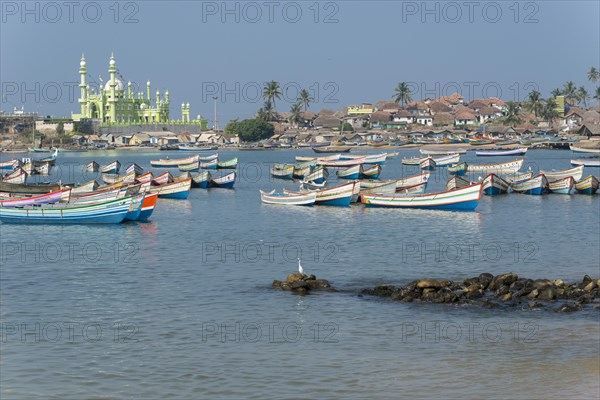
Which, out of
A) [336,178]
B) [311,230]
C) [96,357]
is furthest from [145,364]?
[336,178]

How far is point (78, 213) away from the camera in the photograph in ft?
141

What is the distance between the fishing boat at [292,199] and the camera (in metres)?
52.7

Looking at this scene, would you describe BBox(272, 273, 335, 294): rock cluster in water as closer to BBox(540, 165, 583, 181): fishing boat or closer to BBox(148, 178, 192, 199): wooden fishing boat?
BBox(148, 178, 192, 199): wooden fishing boat

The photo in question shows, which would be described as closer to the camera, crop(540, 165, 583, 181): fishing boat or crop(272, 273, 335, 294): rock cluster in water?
crop(272, 273, 335, 294): rock cluster in water

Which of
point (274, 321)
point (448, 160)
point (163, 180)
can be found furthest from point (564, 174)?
point (274, 321)

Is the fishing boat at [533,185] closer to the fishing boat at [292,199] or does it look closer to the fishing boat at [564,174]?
the fishing boat at [564,174]

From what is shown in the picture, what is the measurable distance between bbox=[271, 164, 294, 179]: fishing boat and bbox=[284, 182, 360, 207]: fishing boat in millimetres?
28826

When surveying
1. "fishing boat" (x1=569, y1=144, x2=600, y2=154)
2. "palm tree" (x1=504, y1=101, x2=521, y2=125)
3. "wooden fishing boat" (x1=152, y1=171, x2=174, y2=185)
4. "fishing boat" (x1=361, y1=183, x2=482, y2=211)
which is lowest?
"fishing boat" (x1=361, y1=183, x2=482, y2=211)

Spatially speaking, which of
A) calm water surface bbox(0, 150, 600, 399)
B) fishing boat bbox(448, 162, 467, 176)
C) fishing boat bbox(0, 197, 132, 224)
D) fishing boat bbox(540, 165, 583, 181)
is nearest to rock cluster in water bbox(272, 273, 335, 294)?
calm water surface bbox(0, 150, 600, 399)

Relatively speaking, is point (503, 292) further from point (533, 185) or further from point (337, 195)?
point (533, 185)

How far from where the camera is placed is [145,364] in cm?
1997

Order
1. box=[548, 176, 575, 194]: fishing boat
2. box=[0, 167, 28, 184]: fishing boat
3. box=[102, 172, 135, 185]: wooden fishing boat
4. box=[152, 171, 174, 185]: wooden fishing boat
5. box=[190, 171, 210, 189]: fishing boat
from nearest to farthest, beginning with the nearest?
box=[548, 176, 575, 194]: fishing boat, box=[152, 171, 174, 185]: wooden fishing boat, box=[102, 172, 135, 185]: wooden fishing boat, box=[190, 171, 210, 189]: fishing boat, box=[0, 167, 28, 184]: fishing boat

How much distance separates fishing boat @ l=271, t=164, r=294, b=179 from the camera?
270 ft

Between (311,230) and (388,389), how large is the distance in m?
25.7
